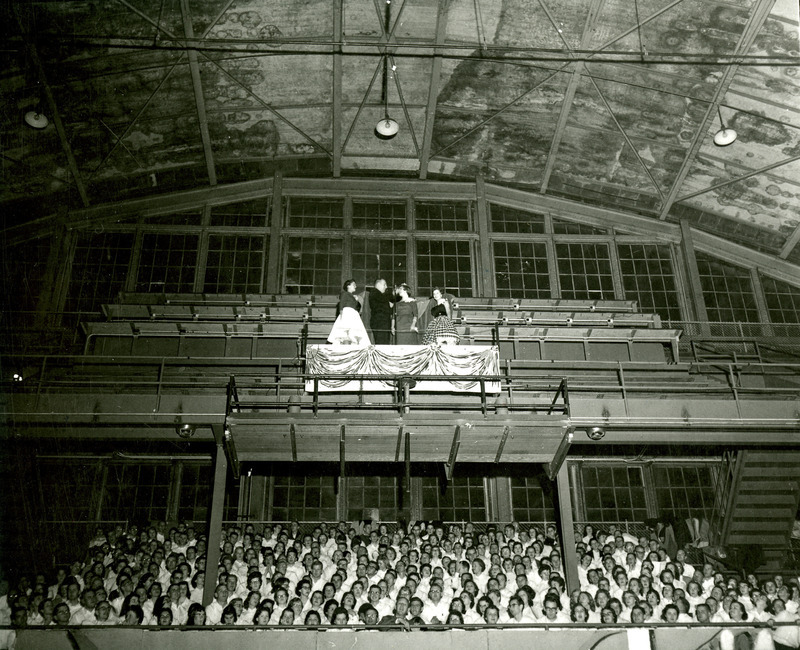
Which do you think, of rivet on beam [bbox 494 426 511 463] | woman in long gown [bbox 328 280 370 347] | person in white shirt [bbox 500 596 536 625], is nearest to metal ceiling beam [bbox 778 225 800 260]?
rivet on beam [bbox 494 426 511 463]

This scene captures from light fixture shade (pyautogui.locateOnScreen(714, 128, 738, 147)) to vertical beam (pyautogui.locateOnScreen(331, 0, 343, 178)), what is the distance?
367 inches

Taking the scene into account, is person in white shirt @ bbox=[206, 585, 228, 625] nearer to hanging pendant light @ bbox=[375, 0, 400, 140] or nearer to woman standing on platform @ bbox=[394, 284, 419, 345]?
woman standing on platform @ bbox=[394, 284, 419, 345]

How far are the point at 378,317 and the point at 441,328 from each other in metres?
1.55

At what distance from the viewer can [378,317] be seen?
13383 mm

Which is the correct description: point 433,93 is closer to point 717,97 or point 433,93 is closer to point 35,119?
point 717,97

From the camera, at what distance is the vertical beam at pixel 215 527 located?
10727mm

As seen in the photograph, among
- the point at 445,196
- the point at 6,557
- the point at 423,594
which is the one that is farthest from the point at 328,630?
the point at 445,196

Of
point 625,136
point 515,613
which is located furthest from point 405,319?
point 625,136

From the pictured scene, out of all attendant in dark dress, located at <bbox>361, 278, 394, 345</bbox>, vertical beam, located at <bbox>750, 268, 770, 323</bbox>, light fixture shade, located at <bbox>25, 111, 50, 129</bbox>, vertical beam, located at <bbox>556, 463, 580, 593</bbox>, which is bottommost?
vertical beam, located at <bbox>556, 463, 580, 593</bbox>

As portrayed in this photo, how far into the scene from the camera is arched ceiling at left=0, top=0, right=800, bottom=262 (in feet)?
48.6

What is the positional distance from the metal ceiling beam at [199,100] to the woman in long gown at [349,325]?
7761mm

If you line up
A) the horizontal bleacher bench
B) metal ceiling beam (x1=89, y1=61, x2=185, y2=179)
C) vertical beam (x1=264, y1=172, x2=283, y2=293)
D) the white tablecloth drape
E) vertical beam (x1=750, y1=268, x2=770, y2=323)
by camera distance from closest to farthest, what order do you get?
the white tablecloth drape < metal ceiling beam (x1=89, y1=61, x2=185, y2=179) < the horizontal bleacher bench < vertical beam (x1=264, y1=172, x2=283, y2=293) < vertical beam (x1=750, y1=268, x2=770, y2=323)

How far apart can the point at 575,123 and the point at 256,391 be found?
36.1 ft

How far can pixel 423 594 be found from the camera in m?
10.8
